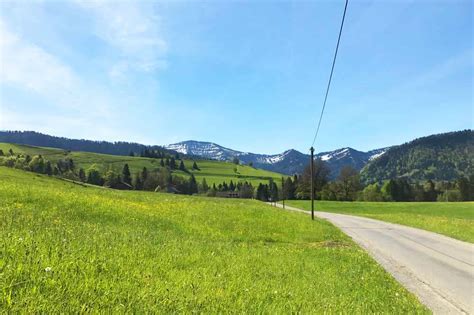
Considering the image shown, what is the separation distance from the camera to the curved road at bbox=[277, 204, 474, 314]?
1088cm

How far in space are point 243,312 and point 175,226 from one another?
1503 centimetres

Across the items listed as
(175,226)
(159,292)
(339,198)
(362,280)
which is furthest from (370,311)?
(339,198)

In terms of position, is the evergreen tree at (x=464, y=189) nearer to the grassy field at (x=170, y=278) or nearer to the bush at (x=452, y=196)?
the bush at (x=452, y=196)

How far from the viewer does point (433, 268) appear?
16.1 m

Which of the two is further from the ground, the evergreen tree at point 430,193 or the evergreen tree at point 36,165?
the evergreen tree at point 36,165

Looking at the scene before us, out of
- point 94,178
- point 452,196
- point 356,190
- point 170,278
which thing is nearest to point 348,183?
point 356,190

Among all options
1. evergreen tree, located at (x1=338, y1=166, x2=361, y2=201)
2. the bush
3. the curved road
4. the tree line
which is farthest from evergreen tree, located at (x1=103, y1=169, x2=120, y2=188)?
the curved road

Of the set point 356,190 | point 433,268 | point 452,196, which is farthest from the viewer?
point 452,196

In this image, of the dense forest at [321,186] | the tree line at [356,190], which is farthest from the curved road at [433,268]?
the tree line at [356,190]

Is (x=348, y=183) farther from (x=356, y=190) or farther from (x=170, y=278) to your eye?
(x=170, y=278)

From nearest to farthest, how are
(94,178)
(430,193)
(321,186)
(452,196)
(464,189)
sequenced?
(321,186), (464,189), (452,196), (430,193), (94,178)

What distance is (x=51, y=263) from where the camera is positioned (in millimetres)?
6879

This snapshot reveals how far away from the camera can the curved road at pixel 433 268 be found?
35.7ft

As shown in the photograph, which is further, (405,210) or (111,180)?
(111,180)
